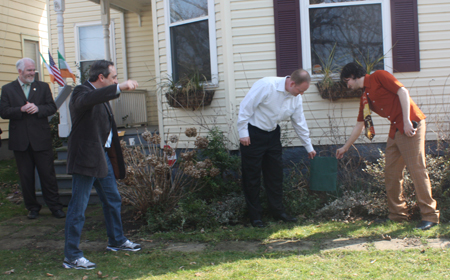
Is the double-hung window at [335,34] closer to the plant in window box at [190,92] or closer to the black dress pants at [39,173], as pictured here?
the plant in window box at [190,92]

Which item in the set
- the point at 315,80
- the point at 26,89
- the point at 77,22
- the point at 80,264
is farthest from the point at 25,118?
the point at 77,22

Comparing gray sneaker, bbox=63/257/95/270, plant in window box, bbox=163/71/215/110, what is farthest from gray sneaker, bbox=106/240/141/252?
plant in window box, bbox=163/71/215/110

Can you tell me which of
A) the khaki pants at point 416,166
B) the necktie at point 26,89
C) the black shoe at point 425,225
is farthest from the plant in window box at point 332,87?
the necktie at point 26,89

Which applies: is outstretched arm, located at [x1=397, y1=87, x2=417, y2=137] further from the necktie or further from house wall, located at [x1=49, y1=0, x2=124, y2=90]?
house wall, located at [x1=49, y1=0, x2=124, y2=90]

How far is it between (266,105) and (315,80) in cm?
165

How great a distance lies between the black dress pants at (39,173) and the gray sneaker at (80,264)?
7.05ft

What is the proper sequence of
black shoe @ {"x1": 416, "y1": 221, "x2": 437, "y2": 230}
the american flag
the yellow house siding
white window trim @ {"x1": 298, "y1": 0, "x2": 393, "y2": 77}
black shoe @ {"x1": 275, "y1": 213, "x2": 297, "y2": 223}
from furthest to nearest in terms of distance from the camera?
1. the yellow house siding
2. the american flag
3. white window trim @ {"x1": 298, "y1": 0, "x2": 393, "y2": 77}
4. black shoe @ {"x1": 275, "y1": 213, "x2": 297, "y2": 223}
5. black shoe @ {"x1": 416, "y1": 221, "x2": 437, "y2": 230}

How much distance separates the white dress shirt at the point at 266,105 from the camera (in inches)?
179

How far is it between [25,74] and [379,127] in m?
5.06

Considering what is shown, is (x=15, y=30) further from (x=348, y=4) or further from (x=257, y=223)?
(x=257, y=223)

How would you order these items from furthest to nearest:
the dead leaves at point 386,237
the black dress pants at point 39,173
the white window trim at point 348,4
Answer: the white window trim at point 348,4 < the black dress pants at point 39,173 < the dead leaves at point 386,237

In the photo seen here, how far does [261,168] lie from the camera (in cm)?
483

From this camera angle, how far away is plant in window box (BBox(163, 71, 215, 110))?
6.08 metres

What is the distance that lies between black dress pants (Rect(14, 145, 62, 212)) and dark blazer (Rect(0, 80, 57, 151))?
11cm
